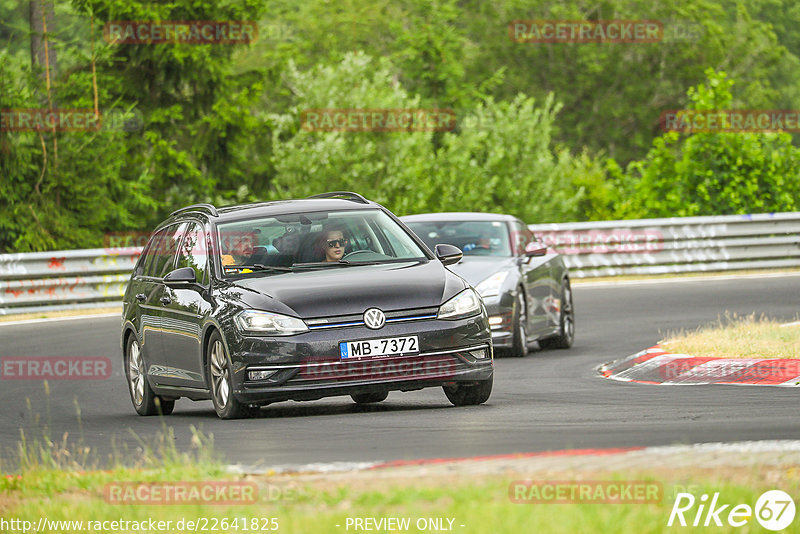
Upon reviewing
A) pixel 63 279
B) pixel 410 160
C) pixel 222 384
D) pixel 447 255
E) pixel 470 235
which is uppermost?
pixel 447 255

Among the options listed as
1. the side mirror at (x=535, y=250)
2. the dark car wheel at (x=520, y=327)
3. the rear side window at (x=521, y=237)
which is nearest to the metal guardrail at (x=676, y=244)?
the rear side window at (x=521, y=237)

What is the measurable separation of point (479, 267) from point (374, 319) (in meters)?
5.76

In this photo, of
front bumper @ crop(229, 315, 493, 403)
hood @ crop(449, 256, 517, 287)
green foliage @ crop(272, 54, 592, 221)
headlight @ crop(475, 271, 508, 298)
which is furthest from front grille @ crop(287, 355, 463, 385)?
green foliage @ crop(272, 54, 592, 221)

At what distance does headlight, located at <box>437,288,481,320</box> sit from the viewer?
10.2 m

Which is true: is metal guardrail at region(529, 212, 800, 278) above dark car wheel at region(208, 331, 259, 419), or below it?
below

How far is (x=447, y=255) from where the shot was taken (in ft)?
37.4

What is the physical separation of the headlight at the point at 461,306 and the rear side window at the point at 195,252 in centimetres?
193

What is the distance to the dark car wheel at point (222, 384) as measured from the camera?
1034 centimetres

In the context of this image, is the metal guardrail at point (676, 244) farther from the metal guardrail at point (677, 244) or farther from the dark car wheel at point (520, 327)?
the dark car wheel at point (520, 327)

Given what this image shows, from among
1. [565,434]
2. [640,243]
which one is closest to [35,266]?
[640,243]

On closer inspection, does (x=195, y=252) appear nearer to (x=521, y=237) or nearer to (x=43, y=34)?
(x=521, y=237)

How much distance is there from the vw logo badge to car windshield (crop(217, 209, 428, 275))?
3.36 ft

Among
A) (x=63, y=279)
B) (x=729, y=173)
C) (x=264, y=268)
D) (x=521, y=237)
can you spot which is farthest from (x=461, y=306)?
(x=729, y=173)

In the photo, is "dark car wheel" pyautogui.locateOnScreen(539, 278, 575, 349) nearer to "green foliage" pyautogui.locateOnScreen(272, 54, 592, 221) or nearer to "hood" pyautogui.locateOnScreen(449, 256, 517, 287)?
"hood" pyautogui.locateOnScreen(449, 256, 517, 287)
